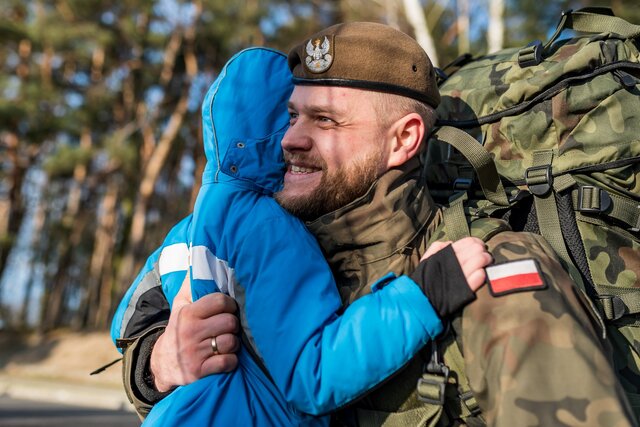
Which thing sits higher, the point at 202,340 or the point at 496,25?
the point at 496,25

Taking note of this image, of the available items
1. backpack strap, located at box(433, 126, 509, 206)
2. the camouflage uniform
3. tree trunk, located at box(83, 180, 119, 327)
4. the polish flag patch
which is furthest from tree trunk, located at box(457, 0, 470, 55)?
tree trunk, located at box(83, 180, 119, 327)

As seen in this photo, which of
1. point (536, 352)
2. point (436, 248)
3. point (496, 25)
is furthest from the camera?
point (496, 25)

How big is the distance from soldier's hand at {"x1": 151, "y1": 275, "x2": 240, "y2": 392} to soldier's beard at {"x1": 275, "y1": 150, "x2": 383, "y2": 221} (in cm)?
34

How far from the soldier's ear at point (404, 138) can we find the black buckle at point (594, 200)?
0.48m

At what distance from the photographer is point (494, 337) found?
1353mm

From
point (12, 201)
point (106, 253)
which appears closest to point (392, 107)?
point (12, 201)

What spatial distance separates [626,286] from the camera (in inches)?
63.8

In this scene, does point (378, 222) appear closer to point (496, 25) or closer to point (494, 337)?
point (494, 337)

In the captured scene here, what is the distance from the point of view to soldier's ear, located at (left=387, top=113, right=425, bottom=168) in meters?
1.81

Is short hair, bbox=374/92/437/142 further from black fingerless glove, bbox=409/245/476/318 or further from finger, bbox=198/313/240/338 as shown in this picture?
finger, bbox=198/313/240/338

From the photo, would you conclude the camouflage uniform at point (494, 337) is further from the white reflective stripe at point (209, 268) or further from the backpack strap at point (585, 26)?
the backpack strap at point (585, 26)

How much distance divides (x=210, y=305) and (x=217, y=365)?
15 centimetres

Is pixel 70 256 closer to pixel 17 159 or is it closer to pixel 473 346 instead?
pixel 17 159

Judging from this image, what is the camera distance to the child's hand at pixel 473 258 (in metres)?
1.43
